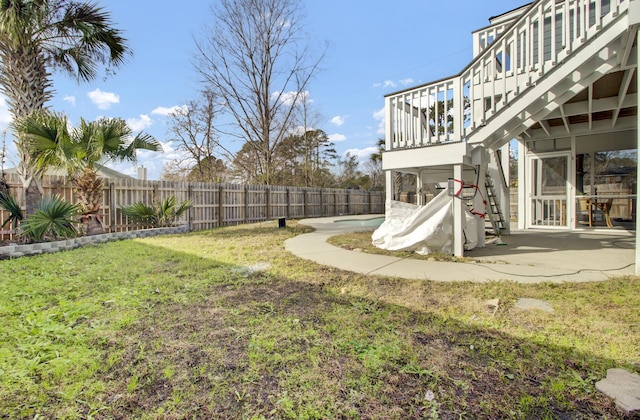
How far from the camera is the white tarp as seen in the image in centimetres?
502

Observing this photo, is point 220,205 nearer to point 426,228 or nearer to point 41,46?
point 41,46

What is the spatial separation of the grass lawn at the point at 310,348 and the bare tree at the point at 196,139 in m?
18.2

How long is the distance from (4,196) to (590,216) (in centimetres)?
1334

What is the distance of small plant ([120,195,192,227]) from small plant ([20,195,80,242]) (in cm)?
177

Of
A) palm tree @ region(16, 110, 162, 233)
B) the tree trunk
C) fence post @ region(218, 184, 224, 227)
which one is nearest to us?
palm tree @ region(16, 110, 162, 233)

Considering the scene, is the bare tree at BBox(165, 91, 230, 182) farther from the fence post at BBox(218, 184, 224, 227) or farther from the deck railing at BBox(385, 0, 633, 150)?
the deck railing at BBox(385, 0, 633, 150)

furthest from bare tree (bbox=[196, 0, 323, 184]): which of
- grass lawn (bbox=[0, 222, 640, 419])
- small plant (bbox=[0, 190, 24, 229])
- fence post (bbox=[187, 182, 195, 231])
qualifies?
grass lawn (bbox=[0, 222, 640, 419])

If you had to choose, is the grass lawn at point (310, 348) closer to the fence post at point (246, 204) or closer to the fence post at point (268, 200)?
the fence post at point (246, 204)

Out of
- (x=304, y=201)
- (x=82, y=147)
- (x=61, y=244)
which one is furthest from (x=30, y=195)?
(x=304, y=201)

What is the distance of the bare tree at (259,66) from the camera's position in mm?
18016

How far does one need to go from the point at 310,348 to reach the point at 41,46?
9.48 m

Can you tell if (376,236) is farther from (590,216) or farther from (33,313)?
(590,216)

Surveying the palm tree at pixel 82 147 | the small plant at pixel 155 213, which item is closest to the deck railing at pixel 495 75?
the palm tree at pixel 82 147

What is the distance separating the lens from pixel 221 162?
22.2m
